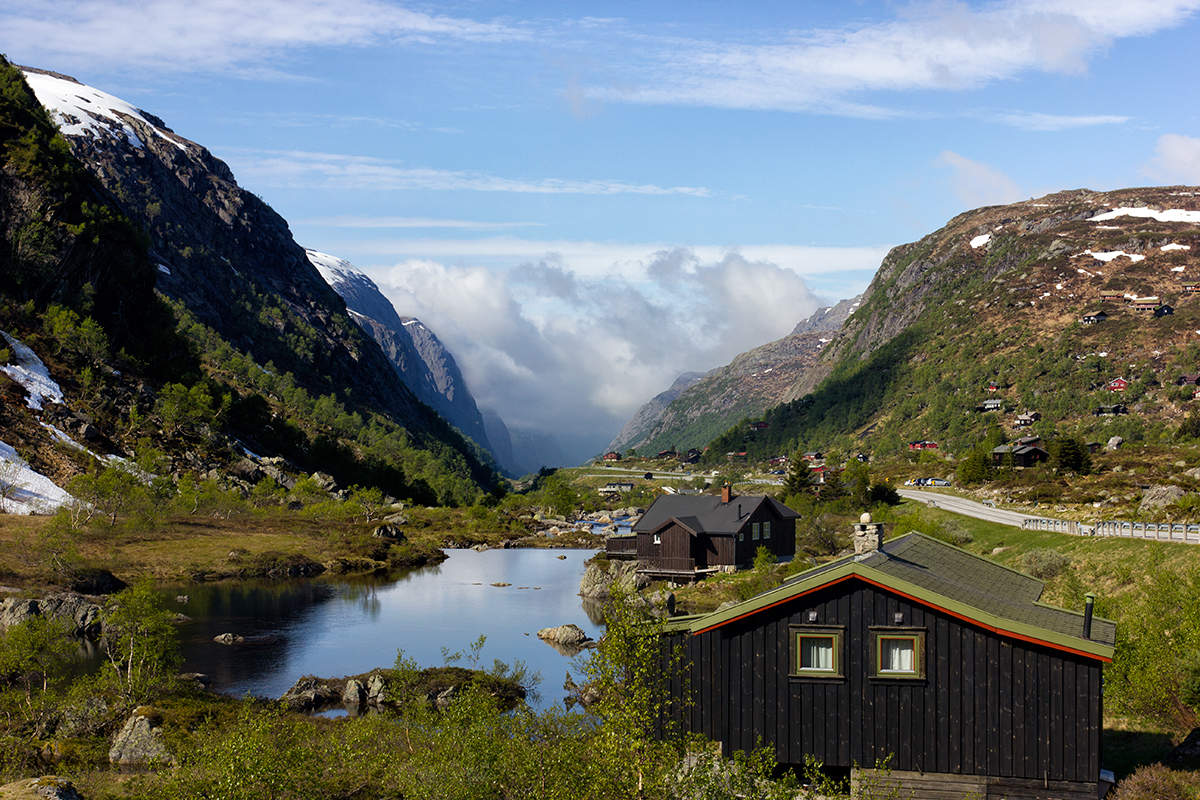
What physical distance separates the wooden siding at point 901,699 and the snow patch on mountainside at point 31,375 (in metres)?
121

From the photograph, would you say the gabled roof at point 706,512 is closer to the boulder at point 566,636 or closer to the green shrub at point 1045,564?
the boulder at point 566,636

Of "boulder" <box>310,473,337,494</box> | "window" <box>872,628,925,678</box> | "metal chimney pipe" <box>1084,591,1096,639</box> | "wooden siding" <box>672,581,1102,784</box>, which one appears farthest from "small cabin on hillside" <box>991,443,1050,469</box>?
"window" <box>872,628,925,678</box>

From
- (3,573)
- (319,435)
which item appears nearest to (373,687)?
(3,573)

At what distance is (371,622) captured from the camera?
238 ft

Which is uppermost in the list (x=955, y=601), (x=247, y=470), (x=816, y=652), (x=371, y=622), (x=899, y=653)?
(x=955, y=601)

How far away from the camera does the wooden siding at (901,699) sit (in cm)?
2441

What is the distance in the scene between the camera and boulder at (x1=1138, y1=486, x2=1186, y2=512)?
251ft

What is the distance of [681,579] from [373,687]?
41.2 metres

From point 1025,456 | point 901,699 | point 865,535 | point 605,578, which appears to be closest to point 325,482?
point 605,578

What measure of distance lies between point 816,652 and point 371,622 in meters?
52.6

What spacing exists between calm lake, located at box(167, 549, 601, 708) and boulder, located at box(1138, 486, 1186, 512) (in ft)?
145

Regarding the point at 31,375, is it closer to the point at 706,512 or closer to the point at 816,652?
the point at 706,512

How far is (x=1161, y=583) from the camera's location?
3288cm

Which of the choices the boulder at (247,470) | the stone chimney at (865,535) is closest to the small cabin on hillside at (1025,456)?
the boulder at (247,470)
